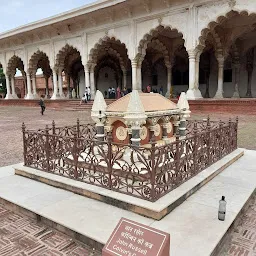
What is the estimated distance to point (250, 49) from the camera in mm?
16547

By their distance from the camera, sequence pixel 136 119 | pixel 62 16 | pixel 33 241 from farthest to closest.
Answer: pixel 62 16, pixel 136 119, pixel 33 241

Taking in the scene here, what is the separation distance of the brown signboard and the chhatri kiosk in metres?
1.75

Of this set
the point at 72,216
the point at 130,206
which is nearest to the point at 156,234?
the point at 130,206

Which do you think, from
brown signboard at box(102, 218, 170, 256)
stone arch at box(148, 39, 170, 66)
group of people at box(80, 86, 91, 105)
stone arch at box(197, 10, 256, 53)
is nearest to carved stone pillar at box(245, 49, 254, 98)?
stone arch at box(148, 39, 170, 66)

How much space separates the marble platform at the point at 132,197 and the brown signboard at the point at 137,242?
827 millimetres

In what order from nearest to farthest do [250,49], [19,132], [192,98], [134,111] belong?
[134,111] → [19,132] → [192,98] → [250,49]

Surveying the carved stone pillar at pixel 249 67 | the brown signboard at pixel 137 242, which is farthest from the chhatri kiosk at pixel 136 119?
the carved stone pillar at pixel 249 67

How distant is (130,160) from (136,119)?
0.60m

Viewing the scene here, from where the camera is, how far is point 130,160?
3.46m

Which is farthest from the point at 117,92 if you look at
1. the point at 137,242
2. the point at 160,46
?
the point at 137,242

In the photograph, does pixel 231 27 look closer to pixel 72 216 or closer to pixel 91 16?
pixel 91 16

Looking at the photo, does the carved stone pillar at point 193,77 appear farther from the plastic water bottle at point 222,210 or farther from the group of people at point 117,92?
the plastic water bottle at point 222,210

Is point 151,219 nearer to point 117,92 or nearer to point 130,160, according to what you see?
point 130,160

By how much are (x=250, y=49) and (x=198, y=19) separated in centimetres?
699
